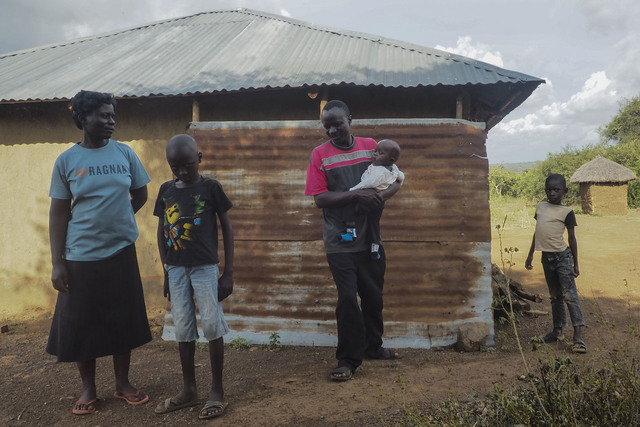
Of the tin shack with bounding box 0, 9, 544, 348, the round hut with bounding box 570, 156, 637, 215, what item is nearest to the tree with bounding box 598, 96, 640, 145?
the round hut with bounding box 570, 156, 637, 215

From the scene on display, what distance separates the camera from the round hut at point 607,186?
17.1 meters

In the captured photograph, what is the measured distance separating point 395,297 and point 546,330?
1.89 metres

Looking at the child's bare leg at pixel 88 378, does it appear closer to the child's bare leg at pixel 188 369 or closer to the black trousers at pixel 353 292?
the child's bare leg at pixel 188 369

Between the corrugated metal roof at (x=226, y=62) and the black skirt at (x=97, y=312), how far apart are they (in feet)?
10.6

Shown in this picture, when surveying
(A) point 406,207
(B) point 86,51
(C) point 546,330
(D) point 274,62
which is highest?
(B) point 86,51

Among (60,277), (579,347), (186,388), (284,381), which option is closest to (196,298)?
(186,388)

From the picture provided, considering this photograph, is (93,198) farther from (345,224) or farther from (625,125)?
(625,125)

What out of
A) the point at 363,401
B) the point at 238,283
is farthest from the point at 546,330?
the point at 238,283

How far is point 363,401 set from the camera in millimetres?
2801

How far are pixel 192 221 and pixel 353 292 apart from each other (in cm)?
124

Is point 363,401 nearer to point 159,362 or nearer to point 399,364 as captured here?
point 399,364

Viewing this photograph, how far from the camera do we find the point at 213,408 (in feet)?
8.59

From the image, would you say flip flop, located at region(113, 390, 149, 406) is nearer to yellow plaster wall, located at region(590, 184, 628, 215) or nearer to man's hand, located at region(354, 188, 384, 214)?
man's hand, located at region(354, 188, 384, 214)

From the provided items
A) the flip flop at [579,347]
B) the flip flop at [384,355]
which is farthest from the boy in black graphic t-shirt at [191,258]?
the flip flop at [579,347]
